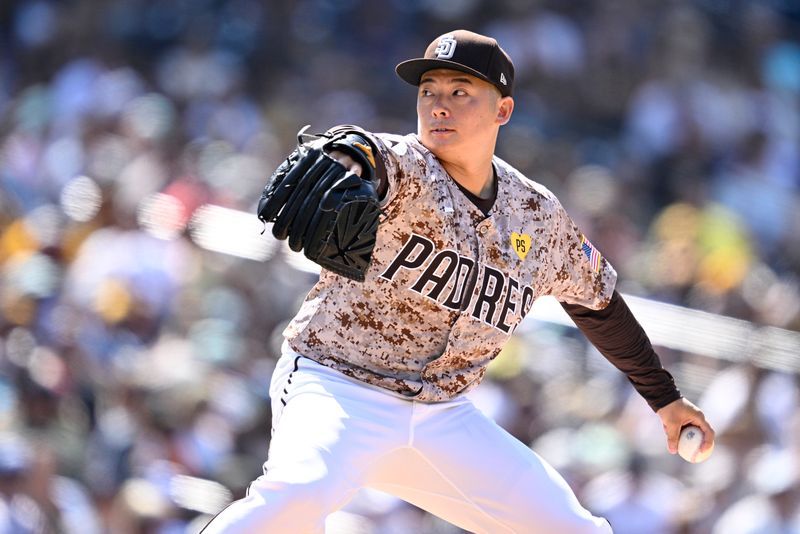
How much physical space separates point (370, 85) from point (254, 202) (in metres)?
1.68

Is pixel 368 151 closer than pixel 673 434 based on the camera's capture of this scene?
Yes

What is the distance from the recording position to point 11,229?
7602 millimetres

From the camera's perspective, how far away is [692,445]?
3.83m

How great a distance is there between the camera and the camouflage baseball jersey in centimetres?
329

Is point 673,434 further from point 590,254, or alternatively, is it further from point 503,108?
point 503,108

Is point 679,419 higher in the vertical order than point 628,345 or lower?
lower

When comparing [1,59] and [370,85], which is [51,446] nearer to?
[370,85]

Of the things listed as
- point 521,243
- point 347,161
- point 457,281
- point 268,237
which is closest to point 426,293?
point 457,281

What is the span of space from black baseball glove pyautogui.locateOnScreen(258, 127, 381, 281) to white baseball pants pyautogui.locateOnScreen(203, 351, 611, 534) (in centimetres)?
54

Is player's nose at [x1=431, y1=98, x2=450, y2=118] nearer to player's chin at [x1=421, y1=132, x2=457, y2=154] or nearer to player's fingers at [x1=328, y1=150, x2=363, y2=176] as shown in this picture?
player's chin at [x1=421, y1=132, x2=457, y2=154]

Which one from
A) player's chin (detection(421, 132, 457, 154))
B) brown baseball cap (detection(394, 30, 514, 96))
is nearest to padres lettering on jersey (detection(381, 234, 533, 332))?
player's chin (detection(421, 132, 457, 154))

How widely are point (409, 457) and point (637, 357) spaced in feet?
3.37

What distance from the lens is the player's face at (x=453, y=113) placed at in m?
3.40

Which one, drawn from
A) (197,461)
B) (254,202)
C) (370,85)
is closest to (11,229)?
(254,202)
